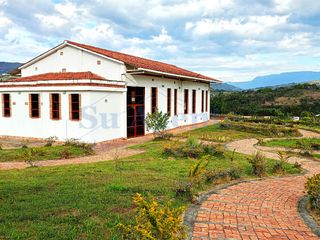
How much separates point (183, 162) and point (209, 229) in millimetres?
5622

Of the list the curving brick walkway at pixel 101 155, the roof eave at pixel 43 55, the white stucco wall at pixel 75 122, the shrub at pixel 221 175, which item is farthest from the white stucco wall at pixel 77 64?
the shrub at pixel 221 175

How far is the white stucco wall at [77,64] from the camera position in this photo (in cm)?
1706

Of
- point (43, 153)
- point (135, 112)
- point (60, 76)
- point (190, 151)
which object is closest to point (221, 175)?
point (190, 151)

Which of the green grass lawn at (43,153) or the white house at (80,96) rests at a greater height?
the white house at (80,96)

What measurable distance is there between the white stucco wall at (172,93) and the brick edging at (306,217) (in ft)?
40.9

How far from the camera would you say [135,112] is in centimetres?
1823

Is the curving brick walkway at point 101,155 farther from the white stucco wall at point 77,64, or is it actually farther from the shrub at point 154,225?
the shrub at point 154,225

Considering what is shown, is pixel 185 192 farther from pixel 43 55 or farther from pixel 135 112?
pixel 43 55

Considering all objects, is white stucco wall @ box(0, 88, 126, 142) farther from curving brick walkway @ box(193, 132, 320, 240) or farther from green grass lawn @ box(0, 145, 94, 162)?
curving brick walkway @ box(193, 132, 320, 240)

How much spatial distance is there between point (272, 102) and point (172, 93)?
23.6 metres

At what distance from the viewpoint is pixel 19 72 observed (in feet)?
68.7

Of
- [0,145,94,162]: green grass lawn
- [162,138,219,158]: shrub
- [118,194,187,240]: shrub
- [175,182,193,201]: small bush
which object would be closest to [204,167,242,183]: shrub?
[175,182,193,201]: small bush

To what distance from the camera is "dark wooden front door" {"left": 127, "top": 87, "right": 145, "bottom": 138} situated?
58.2 feet

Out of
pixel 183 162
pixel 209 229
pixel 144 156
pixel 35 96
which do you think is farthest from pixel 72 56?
pixel 209 229
